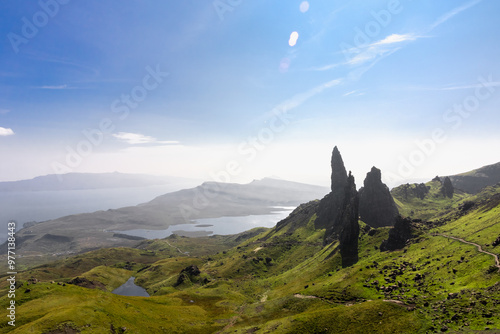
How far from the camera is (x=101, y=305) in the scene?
66812 millimetres

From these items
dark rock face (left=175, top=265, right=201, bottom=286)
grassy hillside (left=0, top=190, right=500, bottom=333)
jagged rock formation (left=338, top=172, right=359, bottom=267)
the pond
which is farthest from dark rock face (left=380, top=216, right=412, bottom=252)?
the pond

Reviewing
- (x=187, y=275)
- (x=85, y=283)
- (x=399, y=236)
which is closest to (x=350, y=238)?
(x=399, y=236)

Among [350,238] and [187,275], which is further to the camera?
[187,275]

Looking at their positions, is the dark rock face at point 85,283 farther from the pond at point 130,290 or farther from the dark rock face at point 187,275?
the dark rock face at point 187,275

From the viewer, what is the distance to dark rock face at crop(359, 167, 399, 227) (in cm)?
17088

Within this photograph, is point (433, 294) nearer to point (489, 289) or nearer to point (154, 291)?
point (489, 289)

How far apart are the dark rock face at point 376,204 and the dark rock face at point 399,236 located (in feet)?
262

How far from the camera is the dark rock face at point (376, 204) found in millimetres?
170875

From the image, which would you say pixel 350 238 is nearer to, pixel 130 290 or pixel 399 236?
pixel 399 236

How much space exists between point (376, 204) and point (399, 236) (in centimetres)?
9154

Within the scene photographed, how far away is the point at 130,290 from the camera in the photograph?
148 metres

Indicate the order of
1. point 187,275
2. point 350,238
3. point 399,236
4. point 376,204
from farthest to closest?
point 376,204
point 187,275
point 350,238
point 399,236

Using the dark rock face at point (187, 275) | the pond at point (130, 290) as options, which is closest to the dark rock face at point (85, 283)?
the pond at point (130, 290)

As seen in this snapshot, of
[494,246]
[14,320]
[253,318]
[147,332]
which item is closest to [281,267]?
[253,318]
